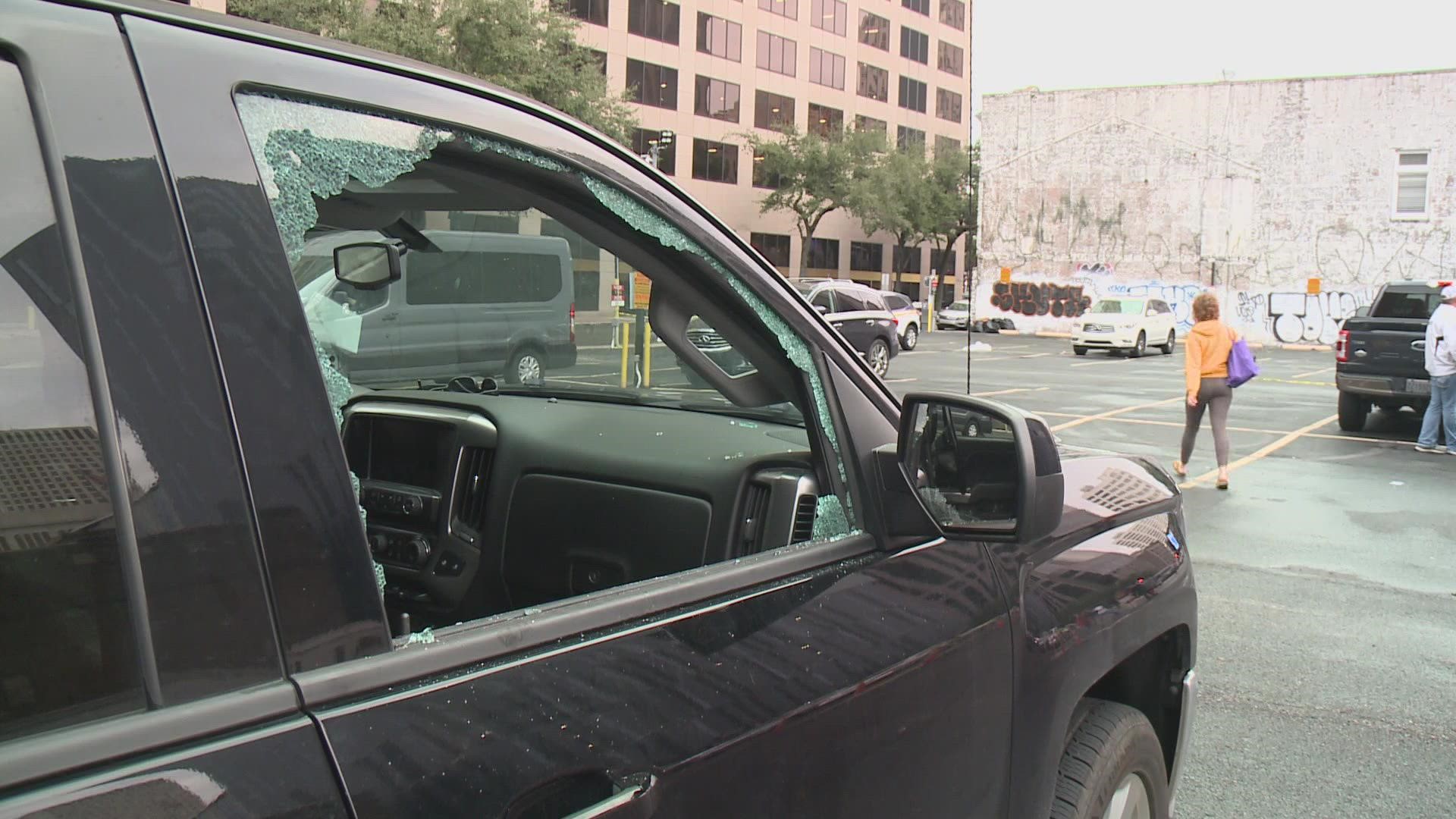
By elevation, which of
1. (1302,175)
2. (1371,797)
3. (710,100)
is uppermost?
(710,100)

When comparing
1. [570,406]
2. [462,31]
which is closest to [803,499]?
[570,406]

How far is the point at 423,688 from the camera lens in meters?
1.13

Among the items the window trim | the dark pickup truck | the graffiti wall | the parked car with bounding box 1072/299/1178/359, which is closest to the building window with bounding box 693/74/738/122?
the graffiti wall

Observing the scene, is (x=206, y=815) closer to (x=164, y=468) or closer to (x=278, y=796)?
(x=278, y=796)

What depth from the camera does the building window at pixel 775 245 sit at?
58.8m

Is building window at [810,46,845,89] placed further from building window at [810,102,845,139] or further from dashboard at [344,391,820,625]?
dashboard at [344,391,820,625]

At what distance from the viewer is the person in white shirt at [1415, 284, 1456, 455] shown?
11070 mm

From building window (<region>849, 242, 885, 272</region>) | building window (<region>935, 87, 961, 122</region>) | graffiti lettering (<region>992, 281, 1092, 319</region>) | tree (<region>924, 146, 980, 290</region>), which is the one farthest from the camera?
building window (<region>935, 87, 961, 122</region>)

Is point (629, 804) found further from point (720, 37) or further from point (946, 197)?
point (946, 197)

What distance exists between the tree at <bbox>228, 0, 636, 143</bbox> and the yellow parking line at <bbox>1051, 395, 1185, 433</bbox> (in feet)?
46.1

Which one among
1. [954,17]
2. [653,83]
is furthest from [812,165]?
[954,17]

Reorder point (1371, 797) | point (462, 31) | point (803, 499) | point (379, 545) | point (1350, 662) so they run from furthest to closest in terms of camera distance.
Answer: point (462, 31) → point (1350, 662) → point (1371, 797) → point (379, 545) → point (803, 499)

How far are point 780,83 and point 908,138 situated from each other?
36.8ft

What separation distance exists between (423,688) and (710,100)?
185 ft
